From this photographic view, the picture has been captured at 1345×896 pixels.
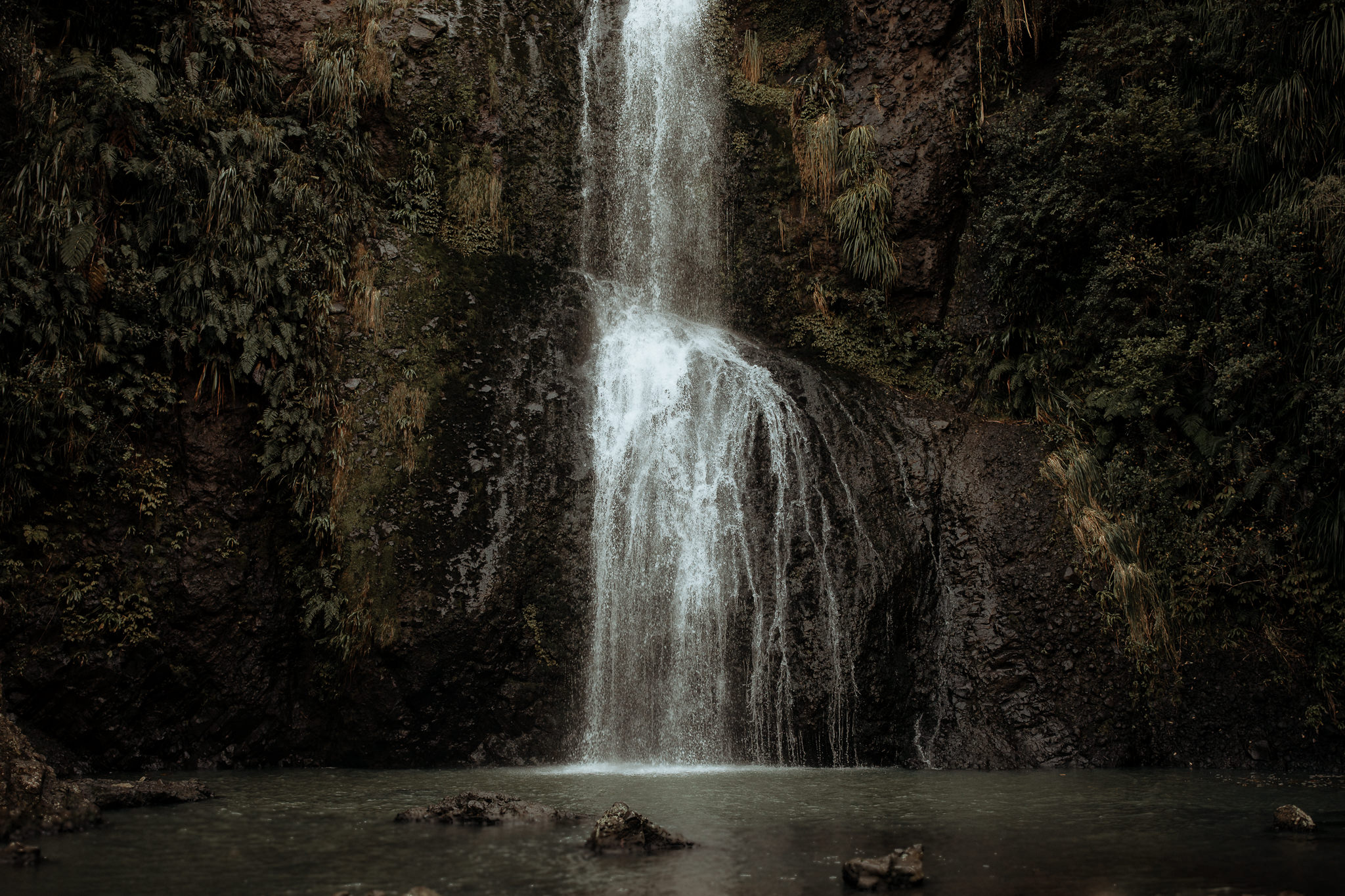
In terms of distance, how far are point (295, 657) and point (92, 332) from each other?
169 inches

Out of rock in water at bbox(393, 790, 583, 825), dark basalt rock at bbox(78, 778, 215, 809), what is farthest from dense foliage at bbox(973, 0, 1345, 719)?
A: dark basalt rock at bbox(78, 778, 215, 809)

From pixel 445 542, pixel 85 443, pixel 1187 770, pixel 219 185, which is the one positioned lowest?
pixel 1187 770

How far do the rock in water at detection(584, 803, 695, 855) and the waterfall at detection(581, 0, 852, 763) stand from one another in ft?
15.6

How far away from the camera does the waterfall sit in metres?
10.6

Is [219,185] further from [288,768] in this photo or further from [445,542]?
[288,768]

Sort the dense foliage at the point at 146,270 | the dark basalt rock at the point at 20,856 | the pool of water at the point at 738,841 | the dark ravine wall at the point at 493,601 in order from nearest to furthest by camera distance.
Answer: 1. the pool of water at the point at 738,841
2. the dark basalt rock at the point at 20,856
3. the dense foliage at the point at 146,270
4. the dark ravine wall at the point at 493,601

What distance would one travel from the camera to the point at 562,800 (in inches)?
294

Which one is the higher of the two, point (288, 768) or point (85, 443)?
point (85, 443)

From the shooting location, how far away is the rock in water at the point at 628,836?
570cm

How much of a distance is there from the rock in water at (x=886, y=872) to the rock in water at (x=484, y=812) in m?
2.61

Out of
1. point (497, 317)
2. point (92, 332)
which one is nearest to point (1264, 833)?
point (497, 317)

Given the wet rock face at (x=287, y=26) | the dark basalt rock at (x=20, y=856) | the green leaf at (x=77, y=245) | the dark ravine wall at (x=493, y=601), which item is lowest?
the dark basalt rock at (x=20, y=856)

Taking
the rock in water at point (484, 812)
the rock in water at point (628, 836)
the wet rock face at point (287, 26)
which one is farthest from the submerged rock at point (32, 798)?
the wet rock face at point (287, 26)

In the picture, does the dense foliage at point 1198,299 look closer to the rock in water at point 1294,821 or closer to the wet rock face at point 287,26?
the rock in water at point 1294,821
